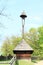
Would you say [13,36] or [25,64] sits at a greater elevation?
[13,36]

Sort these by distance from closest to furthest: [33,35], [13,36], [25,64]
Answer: [25,64]
[33,35]
[13,36]

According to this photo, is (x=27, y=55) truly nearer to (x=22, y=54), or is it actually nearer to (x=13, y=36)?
(x=22, y=54)

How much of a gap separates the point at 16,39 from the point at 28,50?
3778 cm

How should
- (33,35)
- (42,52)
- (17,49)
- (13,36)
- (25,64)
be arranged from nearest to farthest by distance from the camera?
(25,64) < (17,49) < (42,52) < (33,35) < (13,36)

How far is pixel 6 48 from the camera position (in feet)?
221

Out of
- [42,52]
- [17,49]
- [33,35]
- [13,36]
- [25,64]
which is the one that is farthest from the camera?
[13,36]

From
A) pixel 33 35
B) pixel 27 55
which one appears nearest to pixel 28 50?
pixel 27 55

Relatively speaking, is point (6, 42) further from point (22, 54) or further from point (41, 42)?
point (22, 54)

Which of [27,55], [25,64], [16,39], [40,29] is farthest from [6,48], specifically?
[25,64]

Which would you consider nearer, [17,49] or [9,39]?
[17,49]

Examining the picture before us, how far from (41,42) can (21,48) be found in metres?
29.3

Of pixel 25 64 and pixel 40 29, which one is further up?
pixel 40 29

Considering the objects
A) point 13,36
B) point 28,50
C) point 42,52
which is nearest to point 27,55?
point 28,50

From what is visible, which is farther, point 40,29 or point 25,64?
point 40,29
